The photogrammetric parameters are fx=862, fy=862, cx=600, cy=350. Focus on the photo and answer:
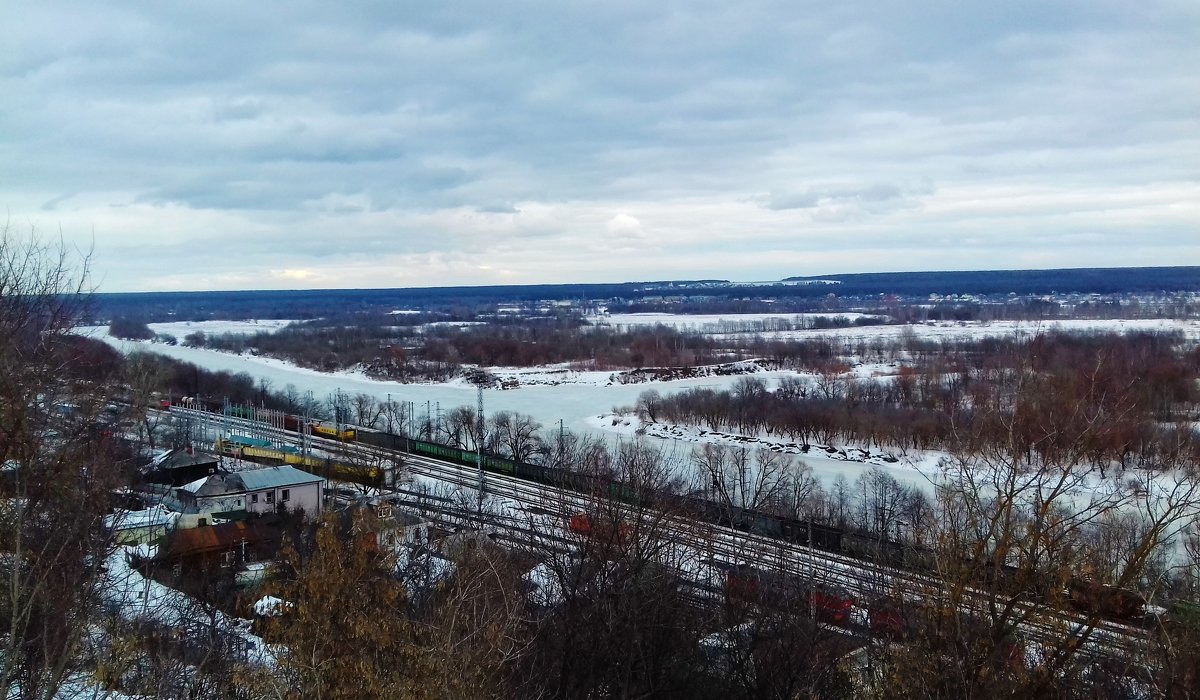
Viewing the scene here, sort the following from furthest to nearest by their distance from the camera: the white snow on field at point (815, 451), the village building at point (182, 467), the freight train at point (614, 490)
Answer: the white snow on field at point (815, 451) < the village building at point (182, 467) < the freight train at point (614, 490)

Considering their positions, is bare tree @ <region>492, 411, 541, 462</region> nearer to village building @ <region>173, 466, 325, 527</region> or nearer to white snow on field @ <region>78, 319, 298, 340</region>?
village building @ <region>173, 466, 325, 527</region>

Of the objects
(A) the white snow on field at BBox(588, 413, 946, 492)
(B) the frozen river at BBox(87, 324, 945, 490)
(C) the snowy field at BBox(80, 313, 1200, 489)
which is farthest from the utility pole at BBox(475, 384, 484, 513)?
(A) the white snow on field at BBox(588, 413, 946, 492)

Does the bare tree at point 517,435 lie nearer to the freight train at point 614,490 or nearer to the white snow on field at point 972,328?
the freight train at point 614,490

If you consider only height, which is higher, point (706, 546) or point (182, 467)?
point (706, 546)

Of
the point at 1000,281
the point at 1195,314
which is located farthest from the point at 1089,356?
the point at 1000,281

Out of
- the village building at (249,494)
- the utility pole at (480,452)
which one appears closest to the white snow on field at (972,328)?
the utility pole at (480,452)

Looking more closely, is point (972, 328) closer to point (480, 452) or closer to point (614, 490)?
point (480, 452)

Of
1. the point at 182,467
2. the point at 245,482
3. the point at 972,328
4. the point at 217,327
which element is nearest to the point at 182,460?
the point at 182,467

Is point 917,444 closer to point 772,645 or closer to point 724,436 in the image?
point 724,436
